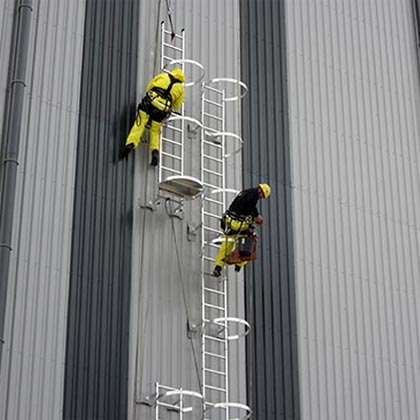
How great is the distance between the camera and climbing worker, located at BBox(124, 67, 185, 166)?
2258cm

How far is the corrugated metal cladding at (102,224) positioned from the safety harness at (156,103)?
1.82 ft

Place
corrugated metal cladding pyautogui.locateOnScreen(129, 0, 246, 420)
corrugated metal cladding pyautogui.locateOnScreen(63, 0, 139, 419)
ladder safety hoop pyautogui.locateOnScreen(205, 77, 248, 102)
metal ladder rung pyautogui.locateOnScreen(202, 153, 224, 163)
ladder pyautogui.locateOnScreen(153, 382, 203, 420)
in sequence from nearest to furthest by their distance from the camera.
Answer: corrugated metal cladding pyautogui.locateOnScreen(63, 0, 139, 419) < ladder pyautogui.locateOnScreen(153, 382, 203, 420) < corrugated metal cladding pyautogui.locateOnScreen(129, 0, 246, 420) < metal ladder rung pyautogui.locateOnScreen(202, 153, 224, 163) < ladder safety hoop pyautogui.locateOnScreen(205, 77, 248, 102)

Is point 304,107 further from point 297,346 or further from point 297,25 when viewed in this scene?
point 297,346

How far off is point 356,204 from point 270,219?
2616mm

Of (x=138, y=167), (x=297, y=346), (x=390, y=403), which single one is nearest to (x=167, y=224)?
(x=138, y=167)

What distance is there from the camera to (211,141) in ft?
78.5

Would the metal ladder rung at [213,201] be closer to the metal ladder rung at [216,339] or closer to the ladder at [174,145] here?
the ladder at [174,145]

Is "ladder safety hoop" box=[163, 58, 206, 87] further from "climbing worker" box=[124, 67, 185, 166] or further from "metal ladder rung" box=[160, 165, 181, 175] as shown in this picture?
"metal ladder rung" box=[160, 165, 181, 175]

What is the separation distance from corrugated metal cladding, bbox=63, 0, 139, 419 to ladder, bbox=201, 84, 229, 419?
1.65 meters

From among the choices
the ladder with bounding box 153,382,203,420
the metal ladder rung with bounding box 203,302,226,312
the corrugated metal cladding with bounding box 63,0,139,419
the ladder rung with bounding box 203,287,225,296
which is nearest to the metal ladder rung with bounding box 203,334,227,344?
the metal ladder rung with bounding box 203,302,226,312

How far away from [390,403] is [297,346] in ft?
8.25

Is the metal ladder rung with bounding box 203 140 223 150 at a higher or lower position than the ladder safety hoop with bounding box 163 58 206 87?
lower

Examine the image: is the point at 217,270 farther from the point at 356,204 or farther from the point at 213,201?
the point at 356,204

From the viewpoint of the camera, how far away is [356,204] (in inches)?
1010
